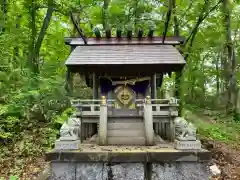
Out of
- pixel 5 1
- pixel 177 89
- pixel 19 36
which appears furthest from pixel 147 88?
pixel 5 1

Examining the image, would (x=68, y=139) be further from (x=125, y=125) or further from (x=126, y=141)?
(x=125, y=125)

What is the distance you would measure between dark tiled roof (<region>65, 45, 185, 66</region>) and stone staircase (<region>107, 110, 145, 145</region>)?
218 centimetres

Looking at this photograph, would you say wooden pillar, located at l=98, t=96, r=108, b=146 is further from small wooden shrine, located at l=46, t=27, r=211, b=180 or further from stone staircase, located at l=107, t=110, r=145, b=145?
stone staircase, located at l=107, t=110, r=145, b=145

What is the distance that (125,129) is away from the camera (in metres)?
8.22

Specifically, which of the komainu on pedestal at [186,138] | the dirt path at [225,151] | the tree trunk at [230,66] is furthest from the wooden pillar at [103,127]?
the tree trunk at [230,66]

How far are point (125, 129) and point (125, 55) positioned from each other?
2.58m

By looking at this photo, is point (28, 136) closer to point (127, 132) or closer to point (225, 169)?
point (127, 132)

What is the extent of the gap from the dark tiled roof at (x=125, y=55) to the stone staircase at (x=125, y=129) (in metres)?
2.18

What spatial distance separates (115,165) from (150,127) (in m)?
1.88

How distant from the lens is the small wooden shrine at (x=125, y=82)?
7.79 meters

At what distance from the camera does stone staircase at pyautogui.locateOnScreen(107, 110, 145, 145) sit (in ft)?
25.6

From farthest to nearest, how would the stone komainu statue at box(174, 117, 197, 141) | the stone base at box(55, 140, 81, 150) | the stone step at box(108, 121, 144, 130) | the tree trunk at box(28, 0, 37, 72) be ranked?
the tree trunk at box(28, 0, 37, 72) → the stone step at box(108, 121, 144, 130) → the stone komainu statue at box(174, 117, 197, 141) → the stone base at box(55, 140, 81, 150)

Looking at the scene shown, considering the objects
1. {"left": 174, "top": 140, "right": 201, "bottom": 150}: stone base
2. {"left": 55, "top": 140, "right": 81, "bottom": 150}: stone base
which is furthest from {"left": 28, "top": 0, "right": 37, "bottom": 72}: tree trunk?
{"left": 174, "top": 140, "right": 201, "bottom": 150}: stone base

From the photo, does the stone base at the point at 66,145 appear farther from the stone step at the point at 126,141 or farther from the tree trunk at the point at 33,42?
Answer: the tree trunk at the point at 33,42
